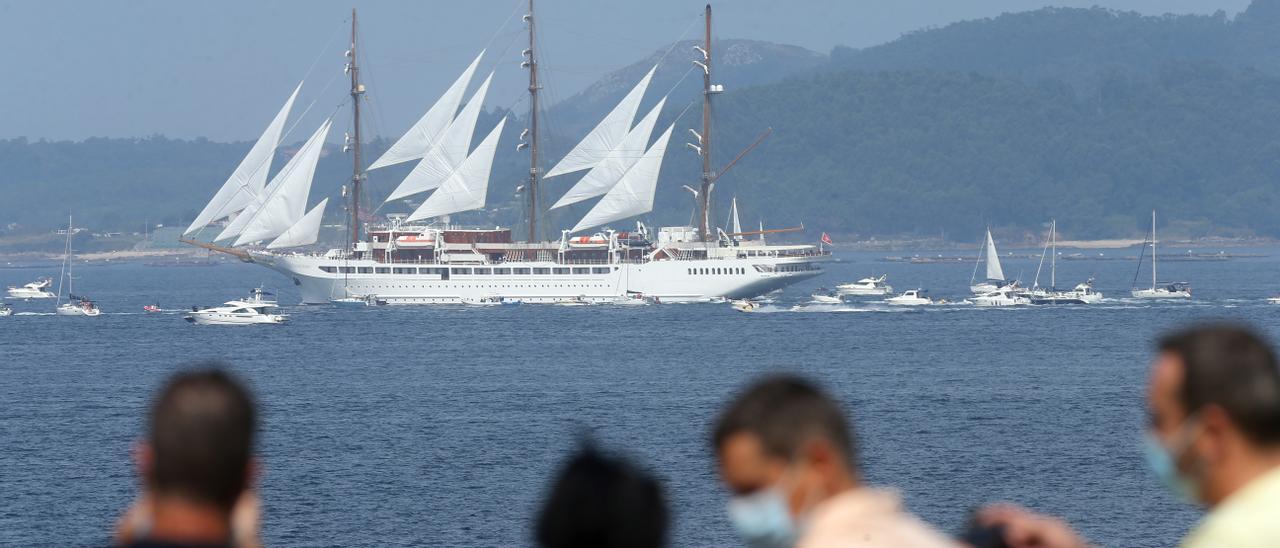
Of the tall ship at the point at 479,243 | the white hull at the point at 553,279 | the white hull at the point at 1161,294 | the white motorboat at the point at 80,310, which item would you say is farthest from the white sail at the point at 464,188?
the white hull at the point at 1161,294

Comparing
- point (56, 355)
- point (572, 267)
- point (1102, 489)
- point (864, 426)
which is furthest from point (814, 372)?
point (572, 267)

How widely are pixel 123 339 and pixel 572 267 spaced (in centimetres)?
2731

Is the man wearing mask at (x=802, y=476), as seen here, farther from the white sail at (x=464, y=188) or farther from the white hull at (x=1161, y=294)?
the white sail at (x=464, y=188)

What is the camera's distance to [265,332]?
75.4 meters

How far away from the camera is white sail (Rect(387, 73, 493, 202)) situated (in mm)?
95750

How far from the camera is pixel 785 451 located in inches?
130

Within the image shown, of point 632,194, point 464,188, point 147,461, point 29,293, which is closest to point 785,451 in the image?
point 147,461

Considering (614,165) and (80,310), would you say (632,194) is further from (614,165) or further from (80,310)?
(80,310)

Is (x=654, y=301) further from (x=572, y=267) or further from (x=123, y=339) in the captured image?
(x=123, y=339)

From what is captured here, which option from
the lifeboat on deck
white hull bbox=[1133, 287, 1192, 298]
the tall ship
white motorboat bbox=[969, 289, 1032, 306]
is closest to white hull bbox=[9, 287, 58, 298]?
the tall ship

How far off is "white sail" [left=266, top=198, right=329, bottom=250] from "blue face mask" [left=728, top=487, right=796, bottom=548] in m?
90.3

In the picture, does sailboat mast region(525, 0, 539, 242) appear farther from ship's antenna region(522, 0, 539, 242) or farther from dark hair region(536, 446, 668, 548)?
dark hair region(536, 446, 668, 548)

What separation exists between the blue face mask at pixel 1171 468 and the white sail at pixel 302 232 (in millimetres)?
90685

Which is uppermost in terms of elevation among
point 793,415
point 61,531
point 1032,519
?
point 793,415
